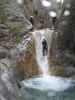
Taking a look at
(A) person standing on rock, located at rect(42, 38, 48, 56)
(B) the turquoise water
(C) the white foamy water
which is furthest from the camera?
(A) person standing on rock, located at rect(42, 38, 48, 56)

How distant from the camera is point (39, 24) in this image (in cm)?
723

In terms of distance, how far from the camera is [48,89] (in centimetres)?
585

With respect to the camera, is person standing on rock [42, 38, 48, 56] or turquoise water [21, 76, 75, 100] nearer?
turquoise water [21, 76, 75, 100]

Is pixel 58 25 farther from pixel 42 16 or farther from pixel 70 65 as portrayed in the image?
pixel 70 65

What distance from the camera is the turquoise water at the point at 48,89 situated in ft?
18.1

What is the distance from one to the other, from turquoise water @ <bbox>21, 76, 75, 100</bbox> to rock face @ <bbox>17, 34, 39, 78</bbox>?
19 cm

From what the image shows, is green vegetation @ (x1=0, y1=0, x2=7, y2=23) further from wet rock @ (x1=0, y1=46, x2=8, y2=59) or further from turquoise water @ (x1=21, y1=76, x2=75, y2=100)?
turquoise water @ (x1=21, y1=76, x2=75, y2=100)

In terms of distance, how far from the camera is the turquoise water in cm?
552

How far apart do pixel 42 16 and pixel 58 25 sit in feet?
2.05

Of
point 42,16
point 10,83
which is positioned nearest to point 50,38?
point 42,16

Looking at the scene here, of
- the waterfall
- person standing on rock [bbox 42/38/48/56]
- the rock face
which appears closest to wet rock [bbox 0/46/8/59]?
the rock face

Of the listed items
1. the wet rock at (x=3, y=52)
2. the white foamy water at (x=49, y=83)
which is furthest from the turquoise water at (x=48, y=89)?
the wet rock at (x=3, y=52)

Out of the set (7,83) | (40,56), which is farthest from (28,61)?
(7,83)

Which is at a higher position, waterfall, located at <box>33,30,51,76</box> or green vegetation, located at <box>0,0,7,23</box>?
green vegetation, located at <box>0,0,7,23</box>
